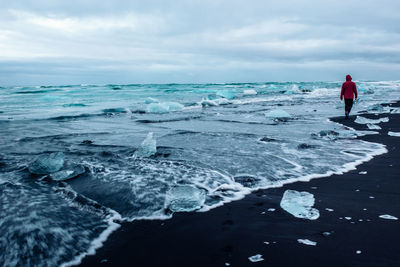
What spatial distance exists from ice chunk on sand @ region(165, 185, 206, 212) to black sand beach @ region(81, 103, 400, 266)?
0.12 m

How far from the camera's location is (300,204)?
2465mm

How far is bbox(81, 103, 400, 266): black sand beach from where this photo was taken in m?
1.73

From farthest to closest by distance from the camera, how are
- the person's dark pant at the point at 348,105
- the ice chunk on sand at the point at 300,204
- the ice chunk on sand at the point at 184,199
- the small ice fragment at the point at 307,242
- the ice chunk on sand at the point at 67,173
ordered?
the person's dark pant at the point at 348,105, the ice chunk on sand at the point at 67,173, the ice chunk on sand at the point at 184,199, the ice chunk on sand at the point at 300,204, the small ice fragment at the point at 307,242

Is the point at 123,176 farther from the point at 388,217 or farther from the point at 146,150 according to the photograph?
the point at 388,217

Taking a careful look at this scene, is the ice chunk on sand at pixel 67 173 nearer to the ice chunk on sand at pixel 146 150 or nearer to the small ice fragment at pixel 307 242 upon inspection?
the ice chunk on sand at pixel 146 150

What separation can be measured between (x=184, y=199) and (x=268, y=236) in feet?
2.82

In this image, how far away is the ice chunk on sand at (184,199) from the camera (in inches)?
98.9

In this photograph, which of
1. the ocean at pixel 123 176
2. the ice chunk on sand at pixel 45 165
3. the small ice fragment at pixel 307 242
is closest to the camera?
the small ice fragment at pixel 307 242

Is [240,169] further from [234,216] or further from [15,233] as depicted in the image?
[15,233]

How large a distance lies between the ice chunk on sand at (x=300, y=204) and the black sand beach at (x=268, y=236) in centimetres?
5

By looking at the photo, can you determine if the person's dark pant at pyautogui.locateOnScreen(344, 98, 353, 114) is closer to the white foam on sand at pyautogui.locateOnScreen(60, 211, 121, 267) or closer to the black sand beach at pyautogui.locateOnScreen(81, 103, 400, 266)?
the black sand beach at pyautogui.locateOnScreen(81, 103, 400, 266)

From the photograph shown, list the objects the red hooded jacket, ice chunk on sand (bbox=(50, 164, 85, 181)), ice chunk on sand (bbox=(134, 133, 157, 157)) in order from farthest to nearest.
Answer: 1. the red hooded jacket
2. ice chunk on sand (bbox=(134, 133, 157, 157))
3. ice chunk on sand (bbox=(50, 164, 85, 181))

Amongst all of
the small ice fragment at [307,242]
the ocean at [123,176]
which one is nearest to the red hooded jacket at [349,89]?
the ocean at [123,176]

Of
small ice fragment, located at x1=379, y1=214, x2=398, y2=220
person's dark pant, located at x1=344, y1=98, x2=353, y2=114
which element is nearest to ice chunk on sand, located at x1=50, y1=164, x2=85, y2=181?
small ice fragment, located at x1=379, y1=214, x2=398, y2=220
